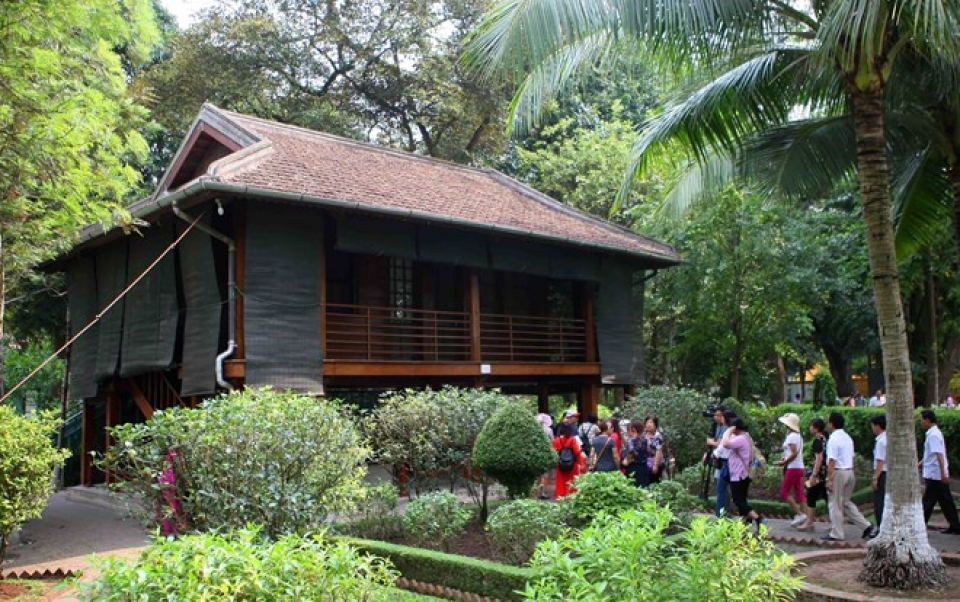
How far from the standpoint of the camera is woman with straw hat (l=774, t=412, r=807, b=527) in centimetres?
1110

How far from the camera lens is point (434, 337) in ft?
56.5

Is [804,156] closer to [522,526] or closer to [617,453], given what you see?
[617,453]

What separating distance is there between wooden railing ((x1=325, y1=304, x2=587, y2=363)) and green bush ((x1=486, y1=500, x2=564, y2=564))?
23.6 ft

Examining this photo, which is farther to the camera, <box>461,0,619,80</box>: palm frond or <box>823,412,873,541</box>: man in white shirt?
<box>823,412,873,541</box>: man in white shirt

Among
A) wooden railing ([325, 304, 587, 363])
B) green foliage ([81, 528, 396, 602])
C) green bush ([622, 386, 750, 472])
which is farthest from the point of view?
wooden railing ([325, 304, 587, 363])

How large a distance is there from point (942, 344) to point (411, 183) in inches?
702

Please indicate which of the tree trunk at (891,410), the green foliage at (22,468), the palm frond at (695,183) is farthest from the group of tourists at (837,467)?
the green foliage at (22,468)

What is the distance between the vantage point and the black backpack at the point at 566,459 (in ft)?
40.8

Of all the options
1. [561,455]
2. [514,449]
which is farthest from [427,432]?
[561,455]

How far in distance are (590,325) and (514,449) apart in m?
9.78

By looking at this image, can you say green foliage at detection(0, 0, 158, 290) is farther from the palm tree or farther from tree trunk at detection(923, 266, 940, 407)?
tree trunk at detection(923, 266, 940, 407)

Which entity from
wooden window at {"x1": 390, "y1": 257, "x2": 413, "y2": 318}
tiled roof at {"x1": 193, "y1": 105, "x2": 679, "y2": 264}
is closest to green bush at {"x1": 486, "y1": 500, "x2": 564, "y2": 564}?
tiled roof at {"x1": 193, "y1": 105, "x2": 679, "y2": 264}

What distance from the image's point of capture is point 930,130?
33.6 ft

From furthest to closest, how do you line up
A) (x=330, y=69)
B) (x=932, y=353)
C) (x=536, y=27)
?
(x=330, y=69) < (x=932, y=353) < (x=536, y=27)
